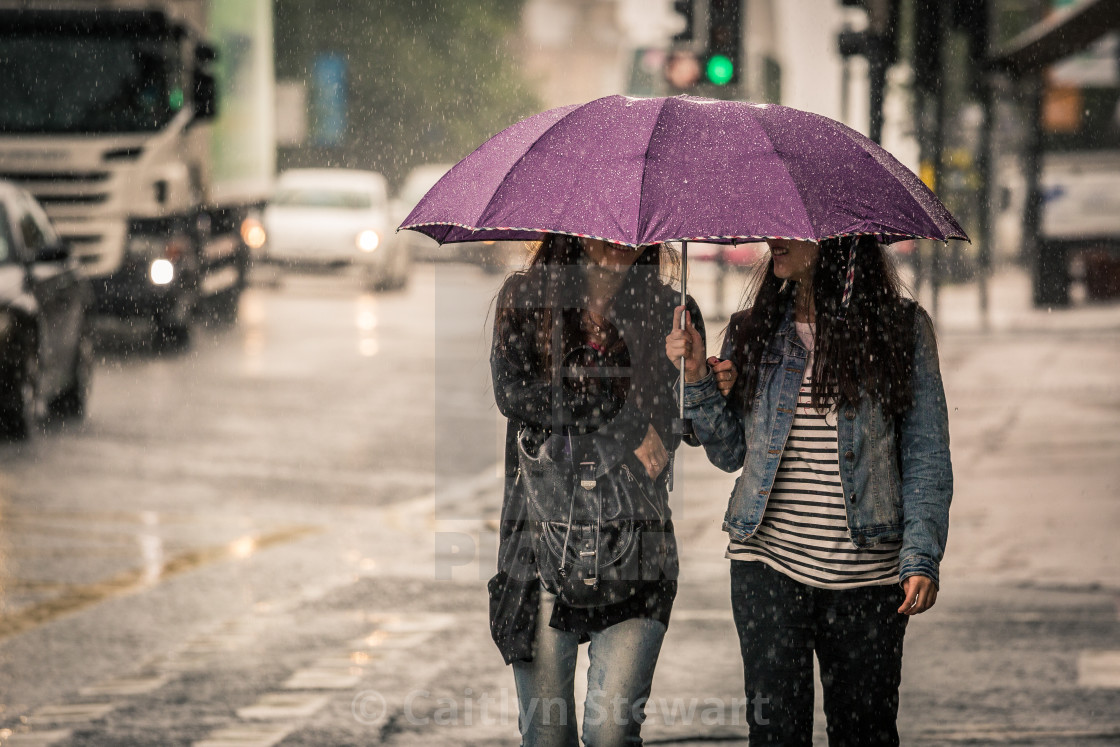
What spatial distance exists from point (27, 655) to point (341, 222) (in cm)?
1871

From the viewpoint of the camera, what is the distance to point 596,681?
138 inches

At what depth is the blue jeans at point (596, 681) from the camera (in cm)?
349

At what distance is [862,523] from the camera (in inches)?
137

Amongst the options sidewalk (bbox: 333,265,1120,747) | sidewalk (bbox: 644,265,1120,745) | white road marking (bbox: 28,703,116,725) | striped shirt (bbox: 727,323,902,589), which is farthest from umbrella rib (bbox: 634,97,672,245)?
white road marking (bbox: 28,703,116,725)

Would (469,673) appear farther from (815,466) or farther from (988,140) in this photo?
(988,140)

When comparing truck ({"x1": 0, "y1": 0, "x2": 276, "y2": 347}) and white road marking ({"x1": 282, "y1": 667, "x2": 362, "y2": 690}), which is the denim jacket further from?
truck ({"x1": 0, "y1": 0, "x2": 276, "y2": 347})

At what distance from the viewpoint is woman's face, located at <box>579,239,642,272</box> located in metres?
3.59

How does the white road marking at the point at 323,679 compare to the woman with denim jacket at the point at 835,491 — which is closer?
the woman with denim jacket at the point at 835,491

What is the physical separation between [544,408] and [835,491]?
27.3 inches

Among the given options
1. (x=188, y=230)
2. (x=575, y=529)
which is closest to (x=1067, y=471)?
(x=575, y=529)

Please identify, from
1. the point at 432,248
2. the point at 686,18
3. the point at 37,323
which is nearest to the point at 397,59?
the point at 432,248

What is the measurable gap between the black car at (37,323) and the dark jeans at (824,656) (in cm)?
843

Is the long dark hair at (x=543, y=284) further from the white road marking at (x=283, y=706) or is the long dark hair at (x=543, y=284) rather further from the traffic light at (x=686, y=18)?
the traffic light at (x=686, y=18)

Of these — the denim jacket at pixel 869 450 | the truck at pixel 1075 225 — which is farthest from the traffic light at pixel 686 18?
the truck at pixel 1075 225
